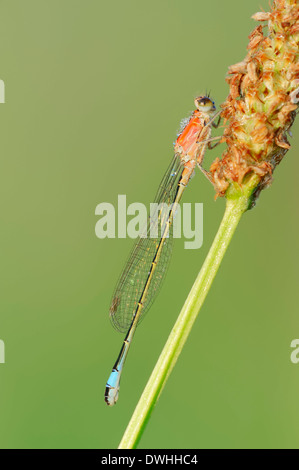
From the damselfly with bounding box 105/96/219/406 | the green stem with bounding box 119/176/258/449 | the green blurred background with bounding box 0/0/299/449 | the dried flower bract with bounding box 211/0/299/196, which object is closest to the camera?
the green stem with bounding box 119/176/258/449

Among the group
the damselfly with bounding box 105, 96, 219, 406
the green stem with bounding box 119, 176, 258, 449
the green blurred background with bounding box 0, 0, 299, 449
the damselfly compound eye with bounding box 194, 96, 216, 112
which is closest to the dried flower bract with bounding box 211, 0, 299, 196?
the green stem with bounding box 119, 176, 258, 449

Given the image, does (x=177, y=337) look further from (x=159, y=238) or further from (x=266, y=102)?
(x=159, y=238)

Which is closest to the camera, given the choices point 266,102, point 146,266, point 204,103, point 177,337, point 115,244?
point 177,337

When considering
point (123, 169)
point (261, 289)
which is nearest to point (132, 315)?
point (261, 289)

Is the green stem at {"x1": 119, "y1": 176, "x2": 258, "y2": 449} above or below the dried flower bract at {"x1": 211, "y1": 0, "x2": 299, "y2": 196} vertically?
below

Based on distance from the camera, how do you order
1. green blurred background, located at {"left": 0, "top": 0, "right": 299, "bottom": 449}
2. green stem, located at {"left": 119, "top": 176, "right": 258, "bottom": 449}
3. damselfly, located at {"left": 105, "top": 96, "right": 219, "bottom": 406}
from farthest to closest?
green blurred background, located at {"left": 0, "top": 0, "right": 299, "bottom": 449}
damselfly, located at {"left": 105, "top": 96, "right": 219, "bottom": 406}
green stem, located at {"left": 119, "top": 176, "right": 258, "bottom": 449}

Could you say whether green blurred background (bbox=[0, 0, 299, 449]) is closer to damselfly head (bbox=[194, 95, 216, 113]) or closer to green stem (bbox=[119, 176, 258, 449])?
damselfly head (bbox=[194, 95, 216, 113])

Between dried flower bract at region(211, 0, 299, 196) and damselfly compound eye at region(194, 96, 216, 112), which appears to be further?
damselfly compound eye at region(194, 96, 216, 112)

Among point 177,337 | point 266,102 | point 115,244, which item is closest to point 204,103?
point 266,102
